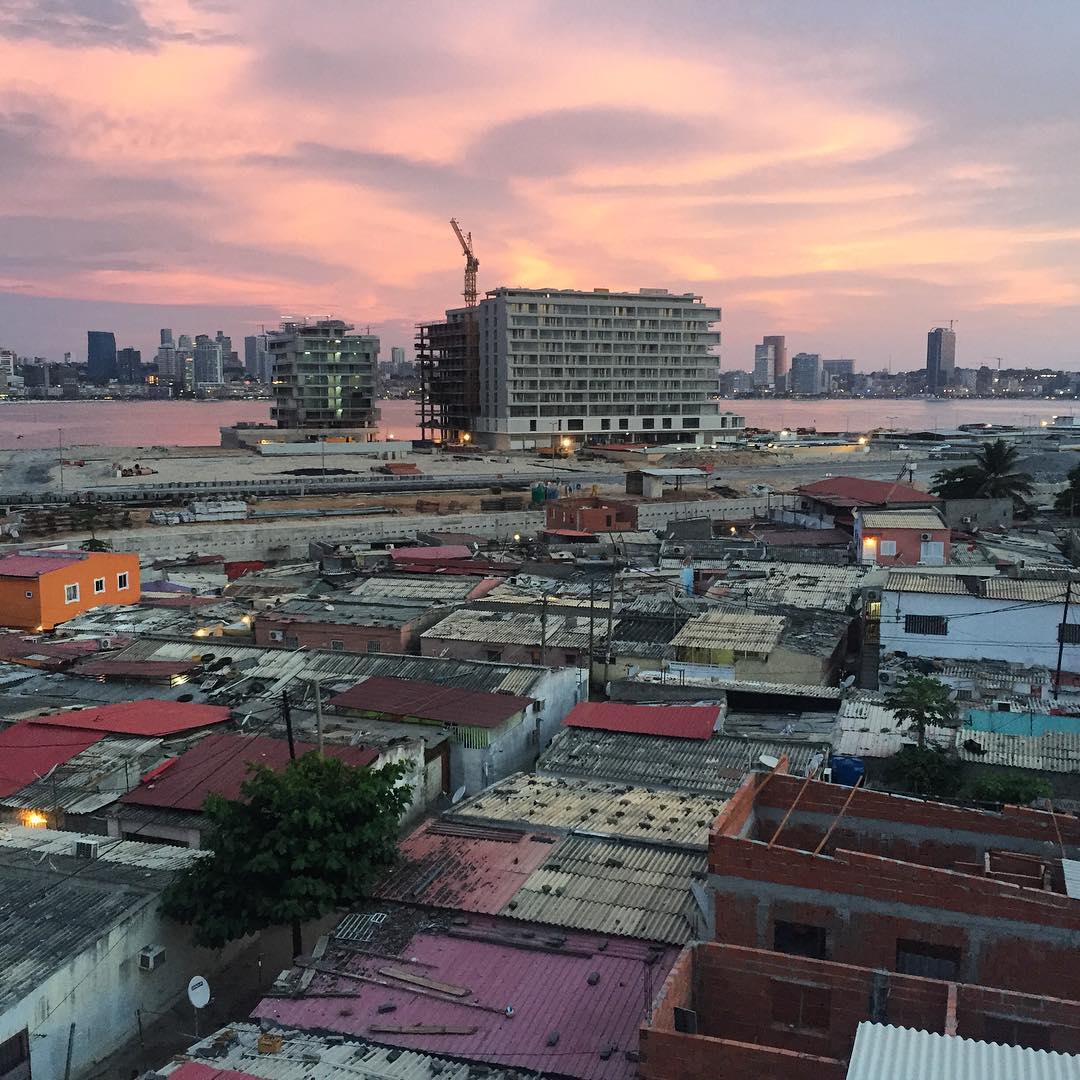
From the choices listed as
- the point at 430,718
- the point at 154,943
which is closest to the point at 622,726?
the point at 430,718

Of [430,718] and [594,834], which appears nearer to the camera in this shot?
[594,834]

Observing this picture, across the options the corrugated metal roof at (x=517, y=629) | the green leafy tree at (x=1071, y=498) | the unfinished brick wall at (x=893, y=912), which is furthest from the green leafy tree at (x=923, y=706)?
the green leafy tree at (x=1071, y=498)

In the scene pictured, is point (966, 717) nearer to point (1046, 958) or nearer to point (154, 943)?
point (1046, 958)

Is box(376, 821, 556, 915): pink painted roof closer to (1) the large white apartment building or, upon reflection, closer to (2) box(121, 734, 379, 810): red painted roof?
(2) box(121, 734, 379, 810): red painted roof

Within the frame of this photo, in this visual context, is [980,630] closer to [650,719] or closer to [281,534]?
[650,719]

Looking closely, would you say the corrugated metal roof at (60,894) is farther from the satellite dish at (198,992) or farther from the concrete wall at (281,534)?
the concrete wall at (281,534)

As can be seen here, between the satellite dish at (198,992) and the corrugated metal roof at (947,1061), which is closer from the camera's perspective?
the corrugated metal roof at (947,1061)
